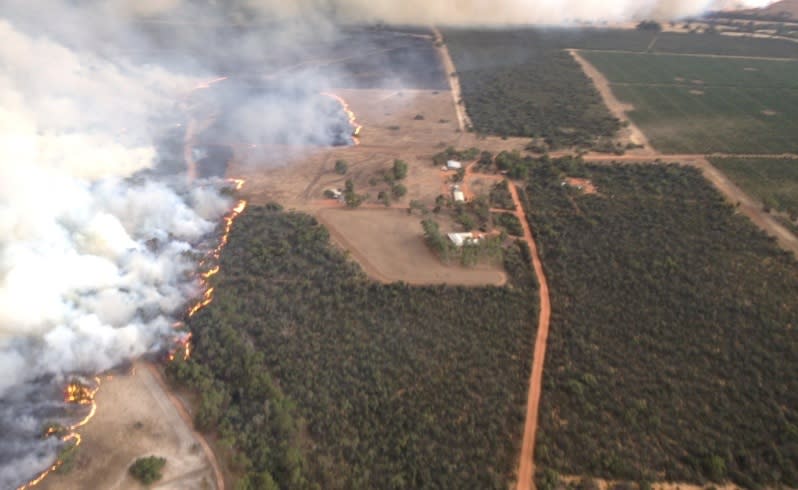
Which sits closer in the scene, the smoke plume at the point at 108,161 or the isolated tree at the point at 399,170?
the smoke plume at the point at 108,161

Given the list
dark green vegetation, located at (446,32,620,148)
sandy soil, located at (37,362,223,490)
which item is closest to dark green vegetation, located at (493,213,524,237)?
dark green vegetation, located at (446,32,620,148)

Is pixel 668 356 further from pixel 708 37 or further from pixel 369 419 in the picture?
pixel 708 37

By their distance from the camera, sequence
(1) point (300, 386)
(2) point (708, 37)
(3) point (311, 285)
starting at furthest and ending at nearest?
(2) point (708, 37) → (3) point (311, 285) → (1) point (300, 386)

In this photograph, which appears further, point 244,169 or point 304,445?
point 244,169

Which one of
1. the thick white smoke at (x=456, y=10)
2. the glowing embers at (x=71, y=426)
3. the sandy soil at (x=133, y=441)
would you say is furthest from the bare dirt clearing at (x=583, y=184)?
the thick white smoke at (x=456, y=10)

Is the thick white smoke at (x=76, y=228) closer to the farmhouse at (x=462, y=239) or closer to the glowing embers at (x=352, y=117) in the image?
the glowing embers at (x=352, y=117)

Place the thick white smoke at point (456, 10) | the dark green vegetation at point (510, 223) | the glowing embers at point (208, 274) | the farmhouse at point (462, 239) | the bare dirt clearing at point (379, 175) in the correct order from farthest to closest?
1. the thick white smoke at point (456, 10)
2. the dark green vegetation at point (510, 223)
3. the farmhouse at point (462, 239)
4. the bare dirt clearing at point (379, 175)
5. the glowing embers at point (208, 274)

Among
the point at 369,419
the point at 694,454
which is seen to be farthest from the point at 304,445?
the point at 694,454

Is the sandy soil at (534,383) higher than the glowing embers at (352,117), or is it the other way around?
the glowing embers at (352,117)
